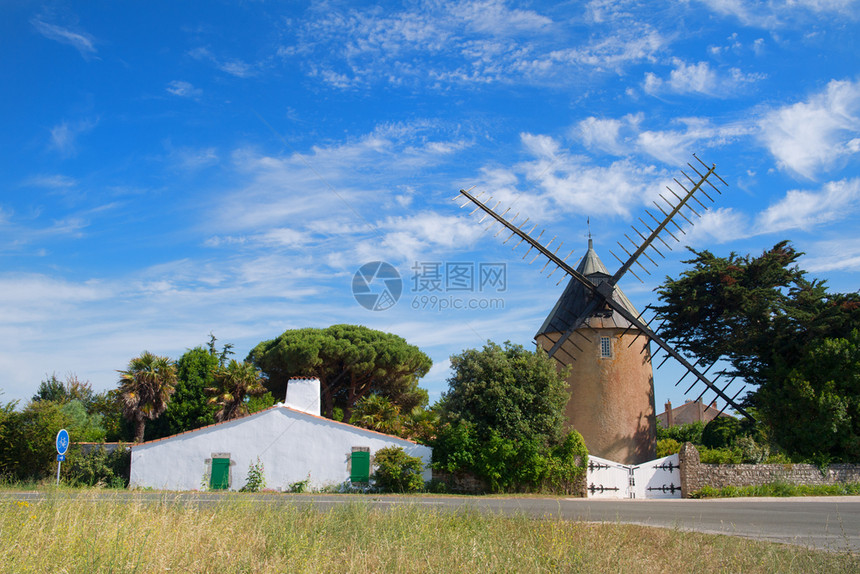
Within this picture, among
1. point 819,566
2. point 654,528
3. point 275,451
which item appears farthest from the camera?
point 275,451

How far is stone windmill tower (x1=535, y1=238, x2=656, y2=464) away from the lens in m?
28.8

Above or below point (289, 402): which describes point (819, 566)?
below

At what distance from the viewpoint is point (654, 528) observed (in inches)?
400

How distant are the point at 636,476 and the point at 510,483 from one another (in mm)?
4876

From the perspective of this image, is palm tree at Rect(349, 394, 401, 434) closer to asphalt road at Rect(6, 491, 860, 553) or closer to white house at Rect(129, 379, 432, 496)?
white house at Rect(129, 379, 432, 496)

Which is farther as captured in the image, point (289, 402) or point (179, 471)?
point (289, 402)

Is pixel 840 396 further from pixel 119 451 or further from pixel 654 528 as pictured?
pixel 119 451

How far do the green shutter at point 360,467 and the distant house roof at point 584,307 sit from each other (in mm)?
11581

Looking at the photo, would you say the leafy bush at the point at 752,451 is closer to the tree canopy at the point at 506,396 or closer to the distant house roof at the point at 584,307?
the tree canopy at the point at 506,396

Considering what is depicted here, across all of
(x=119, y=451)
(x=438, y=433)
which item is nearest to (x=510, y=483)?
(x=438, y=433)

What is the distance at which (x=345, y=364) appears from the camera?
138ft

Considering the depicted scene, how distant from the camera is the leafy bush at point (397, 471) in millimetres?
23953

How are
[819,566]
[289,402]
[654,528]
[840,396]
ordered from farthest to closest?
[289,402], [840,396], [654,528], [819,566]

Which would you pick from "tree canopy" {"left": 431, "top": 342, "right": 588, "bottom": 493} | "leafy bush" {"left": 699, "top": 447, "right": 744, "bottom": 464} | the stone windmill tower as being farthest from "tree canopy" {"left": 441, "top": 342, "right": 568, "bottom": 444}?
"leafy bush" {"left": 699, "top": 447, "right": 744, "bottom": 464}
